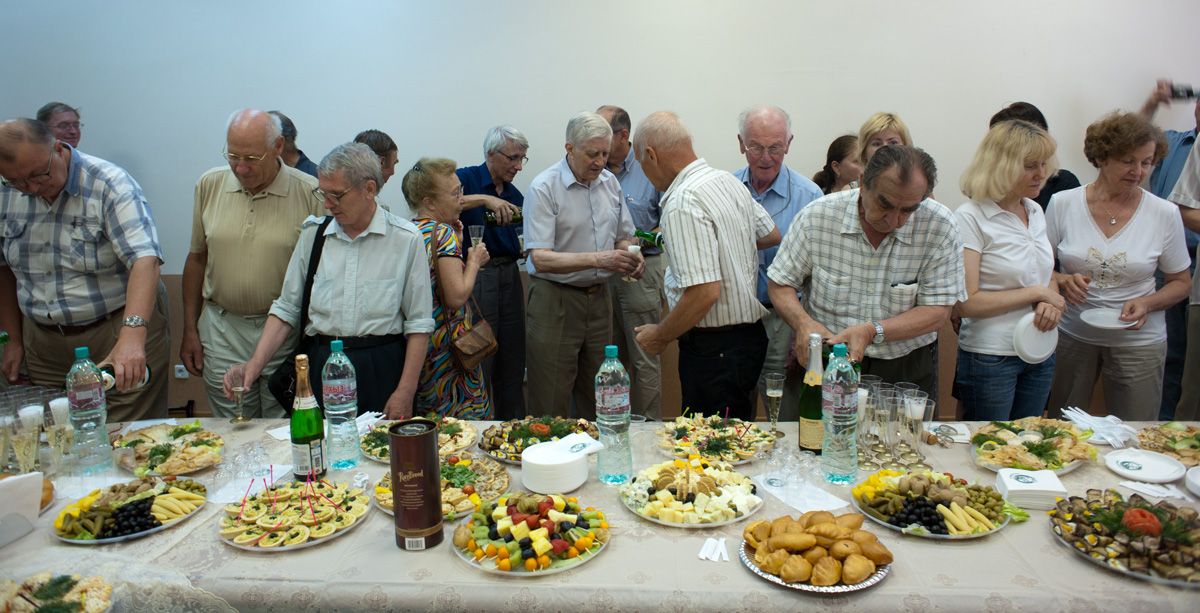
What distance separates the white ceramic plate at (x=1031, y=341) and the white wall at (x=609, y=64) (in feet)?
7.23

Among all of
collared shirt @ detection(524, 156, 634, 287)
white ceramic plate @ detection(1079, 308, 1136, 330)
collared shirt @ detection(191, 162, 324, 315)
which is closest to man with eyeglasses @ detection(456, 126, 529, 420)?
collared shirt @ detection(524, 156, 634, 287)

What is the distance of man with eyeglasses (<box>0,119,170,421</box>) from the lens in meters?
2.76

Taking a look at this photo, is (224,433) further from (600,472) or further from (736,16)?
(736,16)

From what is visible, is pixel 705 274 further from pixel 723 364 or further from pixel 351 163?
pixel 351 163

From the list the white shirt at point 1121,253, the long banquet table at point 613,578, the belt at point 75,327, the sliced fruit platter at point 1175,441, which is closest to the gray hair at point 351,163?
the belt at point 75,327

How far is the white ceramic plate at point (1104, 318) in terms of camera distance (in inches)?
114

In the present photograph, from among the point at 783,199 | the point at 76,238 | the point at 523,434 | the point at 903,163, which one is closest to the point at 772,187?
the point at 783,199

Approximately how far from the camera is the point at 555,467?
1.78 meters

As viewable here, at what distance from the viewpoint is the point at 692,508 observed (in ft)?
5.45

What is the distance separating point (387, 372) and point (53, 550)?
121 centimetres

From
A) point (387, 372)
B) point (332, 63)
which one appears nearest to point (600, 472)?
point (387, 372)

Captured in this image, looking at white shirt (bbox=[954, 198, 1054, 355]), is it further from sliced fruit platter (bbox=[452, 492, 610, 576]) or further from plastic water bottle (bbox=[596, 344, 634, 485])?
sliced fruit platter (bbox=[452, 492, 610, 576])

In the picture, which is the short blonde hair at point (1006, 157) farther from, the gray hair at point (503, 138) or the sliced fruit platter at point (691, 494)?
the gray hair at point (503, 138)

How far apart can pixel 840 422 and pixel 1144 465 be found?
0.80 metres
